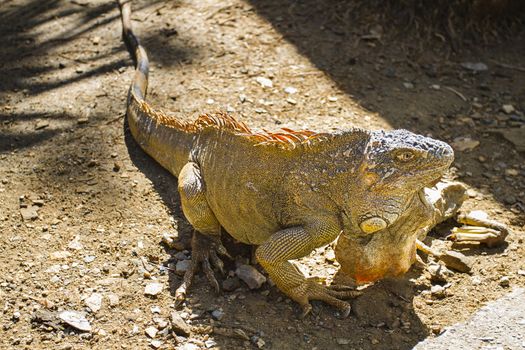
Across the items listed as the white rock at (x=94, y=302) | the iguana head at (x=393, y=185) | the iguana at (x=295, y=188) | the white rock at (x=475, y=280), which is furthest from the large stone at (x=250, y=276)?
the white rock at (x=475, y=280)

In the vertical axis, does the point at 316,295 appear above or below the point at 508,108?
above

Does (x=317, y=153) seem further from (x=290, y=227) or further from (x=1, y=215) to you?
(x=1, y=215)

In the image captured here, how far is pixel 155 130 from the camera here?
225 inches

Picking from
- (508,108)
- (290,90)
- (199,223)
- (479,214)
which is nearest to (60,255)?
(199,223)

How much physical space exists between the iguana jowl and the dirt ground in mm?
250

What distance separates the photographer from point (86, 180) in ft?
18.7

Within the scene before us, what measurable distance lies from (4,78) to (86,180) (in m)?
1.94

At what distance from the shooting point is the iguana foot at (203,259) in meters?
4.66

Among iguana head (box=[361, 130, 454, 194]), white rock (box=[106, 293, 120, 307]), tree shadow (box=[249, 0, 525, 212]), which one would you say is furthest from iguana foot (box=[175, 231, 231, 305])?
tree shadow (box=[249, 0, 525, 212])

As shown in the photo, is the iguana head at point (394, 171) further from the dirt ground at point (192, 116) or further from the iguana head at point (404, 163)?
the dirt ground at point (192, 116)

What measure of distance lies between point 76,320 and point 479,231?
2773 mm

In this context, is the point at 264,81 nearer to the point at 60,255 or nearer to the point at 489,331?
the point at 60,255

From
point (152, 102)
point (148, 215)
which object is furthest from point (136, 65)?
point (148, 215)

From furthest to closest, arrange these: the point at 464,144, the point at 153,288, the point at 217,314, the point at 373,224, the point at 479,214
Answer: the point at 464,144
the point at 479,214
the point at 153,288
the point at 217,314
the point at 373,224
